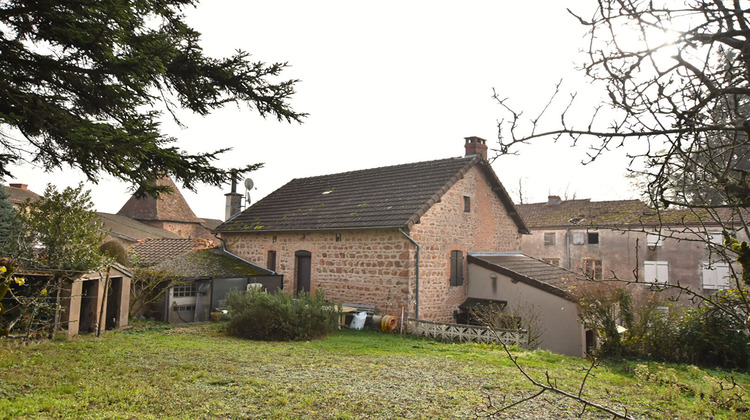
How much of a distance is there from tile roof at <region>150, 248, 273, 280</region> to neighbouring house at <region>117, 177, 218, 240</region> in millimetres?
19077

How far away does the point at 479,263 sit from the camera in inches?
634

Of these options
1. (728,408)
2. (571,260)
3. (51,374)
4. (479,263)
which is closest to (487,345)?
(479,263)

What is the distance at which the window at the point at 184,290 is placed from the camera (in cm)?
1499

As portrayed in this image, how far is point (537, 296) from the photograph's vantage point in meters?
14.1

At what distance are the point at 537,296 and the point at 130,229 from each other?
2923 centimetres

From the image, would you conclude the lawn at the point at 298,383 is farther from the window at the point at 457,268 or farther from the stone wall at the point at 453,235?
the window at the point at 457,268

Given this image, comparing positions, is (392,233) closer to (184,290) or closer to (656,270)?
(184,290)

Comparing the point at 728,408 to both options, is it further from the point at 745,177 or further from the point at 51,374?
the point at 51,374

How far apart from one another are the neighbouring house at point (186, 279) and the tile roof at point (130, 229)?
45.7 ft

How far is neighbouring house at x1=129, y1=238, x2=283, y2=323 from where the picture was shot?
14344 millimetres

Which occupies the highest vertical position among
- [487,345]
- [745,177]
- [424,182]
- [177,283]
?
[424,182]

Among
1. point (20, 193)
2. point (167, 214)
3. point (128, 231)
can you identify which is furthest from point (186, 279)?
point (20, 193)

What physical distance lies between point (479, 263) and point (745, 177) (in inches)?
559

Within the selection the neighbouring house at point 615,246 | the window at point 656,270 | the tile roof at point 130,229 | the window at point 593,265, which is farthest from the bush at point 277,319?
the tile roof at point 130,229
